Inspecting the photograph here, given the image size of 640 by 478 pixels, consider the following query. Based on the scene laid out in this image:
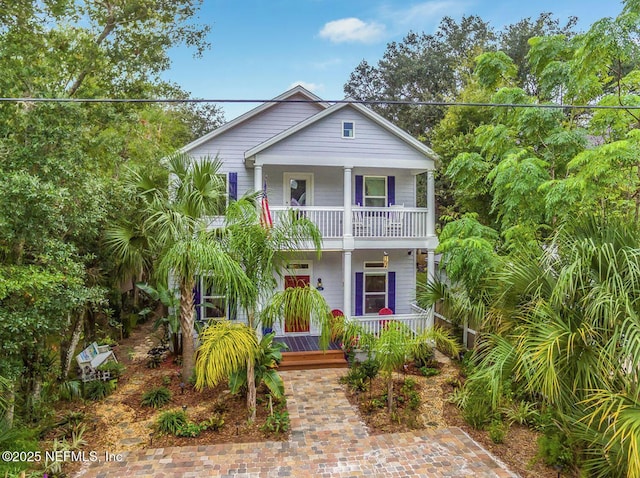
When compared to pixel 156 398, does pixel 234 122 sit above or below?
above

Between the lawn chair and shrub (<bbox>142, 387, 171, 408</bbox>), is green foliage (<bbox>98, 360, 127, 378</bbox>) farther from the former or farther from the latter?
shrub (<bbox>142, 387, 171, 408</bbox>)

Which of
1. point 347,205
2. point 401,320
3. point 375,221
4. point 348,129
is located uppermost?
point 348,129

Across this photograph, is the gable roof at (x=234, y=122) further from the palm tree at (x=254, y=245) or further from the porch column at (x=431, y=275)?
the porch column at (x=431, y=275)

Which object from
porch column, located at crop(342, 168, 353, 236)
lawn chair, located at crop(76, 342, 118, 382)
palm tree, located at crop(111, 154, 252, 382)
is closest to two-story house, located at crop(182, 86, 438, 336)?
porch column, located at crop(342, 168, 353, 236)

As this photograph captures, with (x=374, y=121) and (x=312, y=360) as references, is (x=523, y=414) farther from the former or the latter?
(x=374, y=121)

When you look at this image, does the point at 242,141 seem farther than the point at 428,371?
Yes

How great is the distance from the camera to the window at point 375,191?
1298 centimetres

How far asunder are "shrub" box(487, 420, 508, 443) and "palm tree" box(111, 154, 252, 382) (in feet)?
15.9

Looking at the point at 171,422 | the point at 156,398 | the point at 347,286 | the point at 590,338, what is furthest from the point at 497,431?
the point at 156,398

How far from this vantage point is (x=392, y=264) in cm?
1307

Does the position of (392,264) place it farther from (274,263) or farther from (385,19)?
(385,19)

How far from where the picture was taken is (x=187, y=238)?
703 centimetres

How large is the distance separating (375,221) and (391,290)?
109 inches

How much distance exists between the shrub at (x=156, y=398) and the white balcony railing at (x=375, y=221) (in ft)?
18.0
